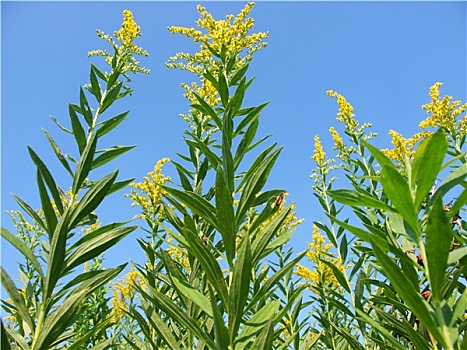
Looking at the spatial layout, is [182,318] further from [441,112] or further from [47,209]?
[441,112]

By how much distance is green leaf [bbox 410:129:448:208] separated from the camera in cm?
115

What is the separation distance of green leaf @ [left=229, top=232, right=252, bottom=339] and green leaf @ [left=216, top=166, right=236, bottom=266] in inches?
8.0

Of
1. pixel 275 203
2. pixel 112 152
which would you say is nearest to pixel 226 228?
pixel 275 203

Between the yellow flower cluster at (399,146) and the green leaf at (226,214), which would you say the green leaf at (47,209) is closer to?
the green leaf at (226,214)

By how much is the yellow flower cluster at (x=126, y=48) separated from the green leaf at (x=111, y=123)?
0.66m

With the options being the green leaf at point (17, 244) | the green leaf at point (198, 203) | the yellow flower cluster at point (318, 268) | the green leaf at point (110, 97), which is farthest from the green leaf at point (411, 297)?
the yellow flower cluster at point (318, 268)

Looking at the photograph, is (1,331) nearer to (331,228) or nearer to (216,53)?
(216,53)

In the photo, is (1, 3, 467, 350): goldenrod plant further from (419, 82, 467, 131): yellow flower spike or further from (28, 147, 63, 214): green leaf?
(419, 82, 467, 131): yellow flower spike

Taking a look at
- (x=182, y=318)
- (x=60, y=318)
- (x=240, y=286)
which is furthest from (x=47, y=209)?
(x=240, y=286)

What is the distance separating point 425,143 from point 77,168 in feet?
6.04

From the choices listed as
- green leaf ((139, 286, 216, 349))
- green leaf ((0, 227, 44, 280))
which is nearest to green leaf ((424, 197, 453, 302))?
green leaf ((139, 286, 216, 349))

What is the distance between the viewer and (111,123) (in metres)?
2.54

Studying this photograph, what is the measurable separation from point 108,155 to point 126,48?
120 cm

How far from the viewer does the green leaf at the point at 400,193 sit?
1201 mm
